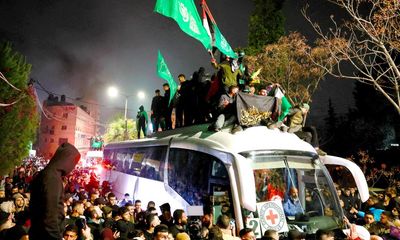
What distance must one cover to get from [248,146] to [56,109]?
6324 centimetres

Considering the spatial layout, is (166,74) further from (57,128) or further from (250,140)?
(57,128)

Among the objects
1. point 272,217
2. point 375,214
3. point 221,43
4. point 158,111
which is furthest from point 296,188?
point 158,111

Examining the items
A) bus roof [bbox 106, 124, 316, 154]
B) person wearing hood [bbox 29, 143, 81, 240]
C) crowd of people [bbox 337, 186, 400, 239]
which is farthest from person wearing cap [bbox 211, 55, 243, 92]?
person wearing hood [bbox 29, 143, 81, 240]

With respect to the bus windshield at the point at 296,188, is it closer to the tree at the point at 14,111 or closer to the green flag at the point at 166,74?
the green flag at the point at 166,74

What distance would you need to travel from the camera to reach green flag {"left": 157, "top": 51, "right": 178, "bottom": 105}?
12.3 meters

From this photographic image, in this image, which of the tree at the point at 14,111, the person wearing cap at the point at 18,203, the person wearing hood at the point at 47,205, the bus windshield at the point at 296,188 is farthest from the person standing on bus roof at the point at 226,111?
the tree at the point at 14,111

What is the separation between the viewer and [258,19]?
24797mm

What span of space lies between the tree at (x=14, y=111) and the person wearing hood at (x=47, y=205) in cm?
1548

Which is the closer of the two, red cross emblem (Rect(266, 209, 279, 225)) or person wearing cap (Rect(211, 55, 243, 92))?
red cross emblem (Rect(266, 209, 279, 225))

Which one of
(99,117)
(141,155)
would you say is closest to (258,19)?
(141,155)

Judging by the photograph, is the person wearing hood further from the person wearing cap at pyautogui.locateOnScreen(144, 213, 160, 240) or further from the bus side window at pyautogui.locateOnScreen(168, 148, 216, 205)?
the bus side window at pyautogui.locateOnScreen(168, 148, 216, 205)

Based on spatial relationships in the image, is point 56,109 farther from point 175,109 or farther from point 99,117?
point 175,109

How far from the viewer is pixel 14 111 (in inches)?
692

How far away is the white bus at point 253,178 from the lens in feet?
20.2
